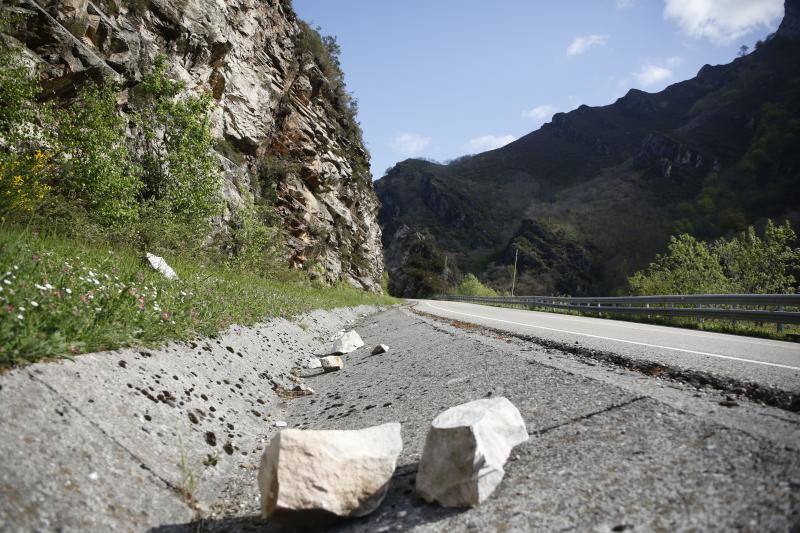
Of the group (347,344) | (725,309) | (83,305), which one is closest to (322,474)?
(83,305)

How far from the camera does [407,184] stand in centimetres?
16425

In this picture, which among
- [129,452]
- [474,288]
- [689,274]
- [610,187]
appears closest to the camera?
[129,452]

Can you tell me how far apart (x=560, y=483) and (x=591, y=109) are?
699 feet

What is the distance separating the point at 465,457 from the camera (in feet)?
7.10

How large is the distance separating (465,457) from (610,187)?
464ft

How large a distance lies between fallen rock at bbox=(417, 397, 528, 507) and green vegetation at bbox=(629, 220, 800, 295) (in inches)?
1204

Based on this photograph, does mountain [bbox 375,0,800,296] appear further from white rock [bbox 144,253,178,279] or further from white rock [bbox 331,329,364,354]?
white rock [bbox 144,253,178,279]

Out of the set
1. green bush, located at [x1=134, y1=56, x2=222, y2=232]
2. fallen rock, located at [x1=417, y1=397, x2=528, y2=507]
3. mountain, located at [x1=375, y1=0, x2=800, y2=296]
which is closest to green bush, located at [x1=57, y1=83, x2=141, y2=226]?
green bush, located at [x1=134, y1=56, x2=222, y2=232]

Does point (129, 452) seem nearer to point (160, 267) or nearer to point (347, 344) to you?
point (160, 267)

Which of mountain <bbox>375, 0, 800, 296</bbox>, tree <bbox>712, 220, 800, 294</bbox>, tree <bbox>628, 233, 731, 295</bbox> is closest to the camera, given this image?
tree <bbox>712, 220, 800, 294</bbox>

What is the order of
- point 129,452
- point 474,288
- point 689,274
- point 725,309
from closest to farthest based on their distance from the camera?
point 129,452
point 725,309
point 689,274
point 474,288

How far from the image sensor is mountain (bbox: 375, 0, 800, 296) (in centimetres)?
9544

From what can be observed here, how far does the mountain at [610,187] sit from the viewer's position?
95.4 meters

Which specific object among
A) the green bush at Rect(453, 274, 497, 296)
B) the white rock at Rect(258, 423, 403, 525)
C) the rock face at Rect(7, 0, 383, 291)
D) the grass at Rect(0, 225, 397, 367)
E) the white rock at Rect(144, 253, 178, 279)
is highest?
the rock face at Rect(7, 0, 383, 291)
